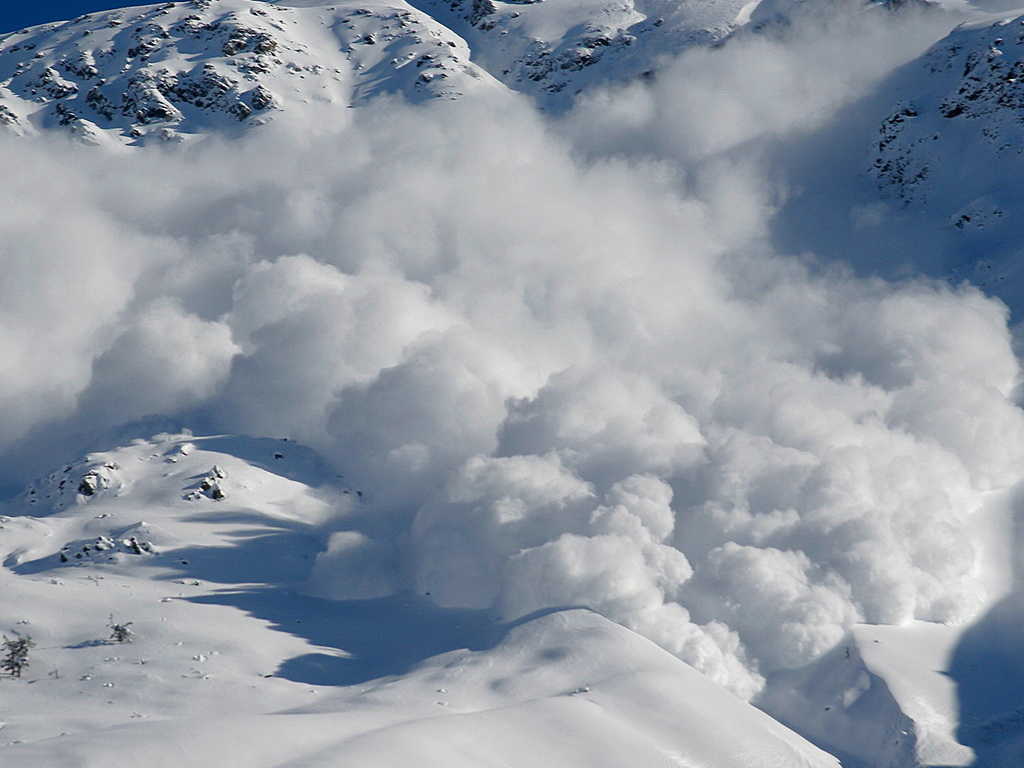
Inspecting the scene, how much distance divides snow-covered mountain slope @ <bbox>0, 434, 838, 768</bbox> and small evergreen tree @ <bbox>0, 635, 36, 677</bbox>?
0.71 meters

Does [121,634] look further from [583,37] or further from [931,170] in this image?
[583,37]

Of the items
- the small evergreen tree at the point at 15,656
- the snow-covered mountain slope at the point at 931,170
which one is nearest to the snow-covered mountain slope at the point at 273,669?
the small evergreen tree at the point at 15,656

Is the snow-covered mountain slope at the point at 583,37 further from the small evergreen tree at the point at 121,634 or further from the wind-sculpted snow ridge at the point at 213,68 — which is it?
the small evergreen tree at the point at 121,634

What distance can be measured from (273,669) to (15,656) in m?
11.4

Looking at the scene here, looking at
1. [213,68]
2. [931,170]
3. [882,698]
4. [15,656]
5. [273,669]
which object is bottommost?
[882,698]

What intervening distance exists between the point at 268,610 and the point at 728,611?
86.7 ft

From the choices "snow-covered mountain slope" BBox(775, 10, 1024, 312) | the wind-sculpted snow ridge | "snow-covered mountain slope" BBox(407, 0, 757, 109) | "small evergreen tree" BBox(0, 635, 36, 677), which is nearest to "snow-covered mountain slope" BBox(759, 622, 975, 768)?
"small evergreen tree" BBox(0, 635, 36, 677)

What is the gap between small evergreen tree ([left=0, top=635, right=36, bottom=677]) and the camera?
44.6 meters

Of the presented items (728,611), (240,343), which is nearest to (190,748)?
(728,611)

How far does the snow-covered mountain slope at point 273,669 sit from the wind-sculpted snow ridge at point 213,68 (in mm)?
95317

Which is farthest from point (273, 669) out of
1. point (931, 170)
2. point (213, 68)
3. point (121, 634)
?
point (213, 68)

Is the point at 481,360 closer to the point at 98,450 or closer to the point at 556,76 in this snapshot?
the point at 98,450

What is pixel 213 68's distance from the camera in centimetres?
15588

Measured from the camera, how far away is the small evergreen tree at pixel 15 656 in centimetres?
4462
